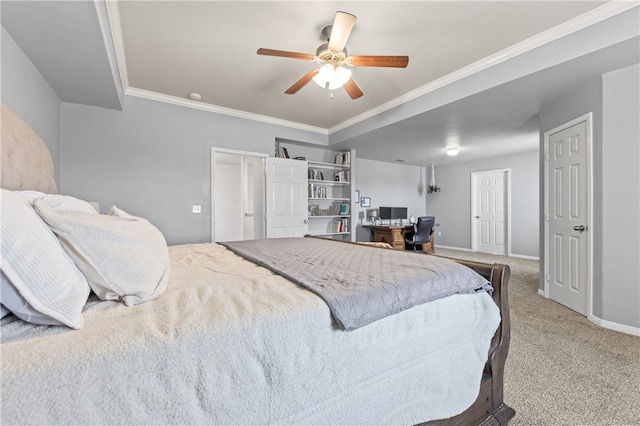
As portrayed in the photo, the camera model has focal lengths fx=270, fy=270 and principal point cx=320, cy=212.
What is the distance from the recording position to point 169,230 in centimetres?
356

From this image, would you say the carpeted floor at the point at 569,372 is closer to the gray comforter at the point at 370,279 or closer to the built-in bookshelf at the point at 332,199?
the gray comforter at the point at 370,279

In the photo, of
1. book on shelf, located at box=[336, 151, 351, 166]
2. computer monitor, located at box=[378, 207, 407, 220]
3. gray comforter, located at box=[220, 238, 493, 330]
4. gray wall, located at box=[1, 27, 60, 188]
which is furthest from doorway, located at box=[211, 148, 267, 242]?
gray comforter, located at box=[220, 238, 493, 330]

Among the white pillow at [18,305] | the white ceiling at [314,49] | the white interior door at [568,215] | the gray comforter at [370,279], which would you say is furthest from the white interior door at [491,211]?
the white pillow at [18,305]

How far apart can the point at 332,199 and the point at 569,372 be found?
12.8 feet

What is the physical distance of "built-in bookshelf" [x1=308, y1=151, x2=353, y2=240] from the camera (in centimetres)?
502

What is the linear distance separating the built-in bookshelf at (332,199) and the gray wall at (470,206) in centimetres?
352

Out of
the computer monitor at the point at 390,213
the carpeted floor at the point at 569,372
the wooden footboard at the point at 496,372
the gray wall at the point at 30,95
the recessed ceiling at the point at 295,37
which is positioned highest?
the recessed ceiling at the point at 295,37

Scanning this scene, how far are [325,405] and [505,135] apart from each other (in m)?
5.16

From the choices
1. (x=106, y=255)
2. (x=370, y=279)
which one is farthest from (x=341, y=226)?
(x=106, y=255)

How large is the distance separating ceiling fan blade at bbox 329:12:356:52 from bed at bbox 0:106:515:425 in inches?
64.0

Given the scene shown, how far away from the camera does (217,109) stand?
12.6ft

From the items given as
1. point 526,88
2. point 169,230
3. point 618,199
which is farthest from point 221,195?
point 618,199

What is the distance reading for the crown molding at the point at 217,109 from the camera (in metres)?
3.37

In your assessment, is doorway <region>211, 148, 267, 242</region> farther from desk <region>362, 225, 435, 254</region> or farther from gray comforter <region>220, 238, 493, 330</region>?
gray comforter <region>220, 238, 493, 330</region>
